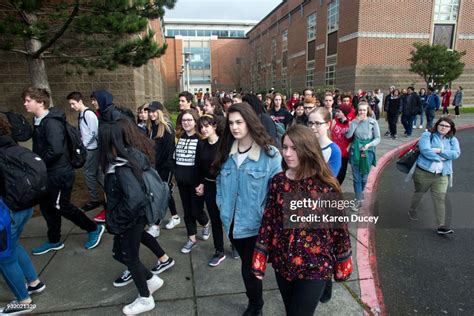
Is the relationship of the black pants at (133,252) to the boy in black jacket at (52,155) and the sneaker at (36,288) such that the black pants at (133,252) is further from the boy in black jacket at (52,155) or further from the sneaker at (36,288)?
the boy in black jacket at (52,155)

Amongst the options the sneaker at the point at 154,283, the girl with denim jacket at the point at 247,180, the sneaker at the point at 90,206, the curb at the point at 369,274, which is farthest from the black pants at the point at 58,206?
the curb at the point at 369,274

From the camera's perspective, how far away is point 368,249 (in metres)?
3.91

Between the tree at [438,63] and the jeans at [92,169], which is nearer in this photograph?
the jeans at [92,169]

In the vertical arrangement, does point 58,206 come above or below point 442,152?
below

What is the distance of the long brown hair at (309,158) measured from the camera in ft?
6.56

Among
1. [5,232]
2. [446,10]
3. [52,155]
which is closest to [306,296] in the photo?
[5,232]

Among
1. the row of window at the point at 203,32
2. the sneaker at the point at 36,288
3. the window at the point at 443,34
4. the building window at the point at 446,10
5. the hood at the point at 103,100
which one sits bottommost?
the sneaker at the point at 36,288

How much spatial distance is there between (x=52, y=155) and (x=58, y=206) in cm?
Result: 61

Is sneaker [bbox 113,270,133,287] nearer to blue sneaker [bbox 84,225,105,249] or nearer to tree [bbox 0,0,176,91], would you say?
blue sneaker [bbox 84,225,105,249]

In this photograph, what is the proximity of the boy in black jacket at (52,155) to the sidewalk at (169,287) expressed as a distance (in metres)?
0.47

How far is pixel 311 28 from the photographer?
36.3 metres

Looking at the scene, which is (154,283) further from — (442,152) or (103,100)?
(442,152)

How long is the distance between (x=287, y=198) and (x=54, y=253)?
10.9 feet

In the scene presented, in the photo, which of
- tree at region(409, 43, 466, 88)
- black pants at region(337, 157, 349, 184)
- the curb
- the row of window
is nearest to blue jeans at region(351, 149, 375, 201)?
black pants at region(337, 157, 349, 184)
